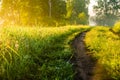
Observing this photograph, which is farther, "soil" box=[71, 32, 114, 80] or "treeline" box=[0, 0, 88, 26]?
"treeline" box=[0, 0, 88, 26]

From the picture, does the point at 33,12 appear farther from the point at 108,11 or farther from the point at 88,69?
the point at 108,11

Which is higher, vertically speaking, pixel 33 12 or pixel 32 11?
pixel 32 11

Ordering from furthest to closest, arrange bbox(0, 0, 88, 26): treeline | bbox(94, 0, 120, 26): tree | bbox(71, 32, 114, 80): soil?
bbox(94, 0, 120, 26): tree < bbox(0, 0, 88, 26): treeline < bbox(71, 32, 114, 80): soil

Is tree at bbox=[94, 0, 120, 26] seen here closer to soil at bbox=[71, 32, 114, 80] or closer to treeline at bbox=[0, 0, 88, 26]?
treeline at bbox=[0, 0, 88, 26]

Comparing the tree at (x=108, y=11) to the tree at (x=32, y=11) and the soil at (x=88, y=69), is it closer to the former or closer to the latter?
the tree at (x=32, y=11)

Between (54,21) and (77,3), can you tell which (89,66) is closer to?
(54,21)

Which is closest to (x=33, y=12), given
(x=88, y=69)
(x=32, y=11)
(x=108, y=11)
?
(x=32, y=11)

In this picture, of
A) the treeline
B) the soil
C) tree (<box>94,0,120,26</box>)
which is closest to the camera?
the soil

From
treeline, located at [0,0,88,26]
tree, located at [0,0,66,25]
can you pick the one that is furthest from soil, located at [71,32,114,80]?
tree, located at [0,0,66,25]

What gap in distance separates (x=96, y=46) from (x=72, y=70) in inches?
168

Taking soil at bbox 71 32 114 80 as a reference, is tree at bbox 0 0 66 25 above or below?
above

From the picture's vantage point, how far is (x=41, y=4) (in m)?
40.0

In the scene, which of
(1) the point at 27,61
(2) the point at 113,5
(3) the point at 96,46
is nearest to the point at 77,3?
(2) the point at 113,5

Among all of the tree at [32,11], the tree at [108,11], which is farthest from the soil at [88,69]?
the tree at [108,11]
